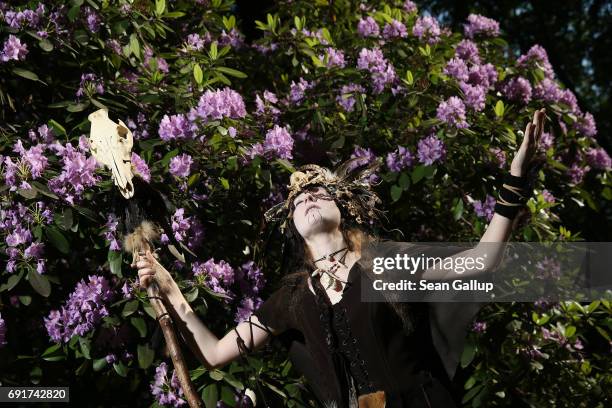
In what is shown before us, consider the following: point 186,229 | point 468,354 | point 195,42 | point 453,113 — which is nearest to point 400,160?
point 453,113

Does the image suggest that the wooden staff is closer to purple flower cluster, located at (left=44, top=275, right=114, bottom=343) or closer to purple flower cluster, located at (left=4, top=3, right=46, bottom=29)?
purple flower cluster, located at (left=44, top=275, right=114, bottom=343)

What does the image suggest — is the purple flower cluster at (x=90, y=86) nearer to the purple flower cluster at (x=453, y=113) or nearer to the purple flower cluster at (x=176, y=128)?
the purple flower cluster at (x=176, y=128)

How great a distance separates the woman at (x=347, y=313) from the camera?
2.05 m

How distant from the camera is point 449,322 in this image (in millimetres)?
2098

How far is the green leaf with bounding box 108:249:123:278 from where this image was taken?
2.57 metres

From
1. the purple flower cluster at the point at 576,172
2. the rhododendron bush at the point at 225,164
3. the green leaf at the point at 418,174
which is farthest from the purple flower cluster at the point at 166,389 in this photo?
the purple flower cluster at the point at 576,172

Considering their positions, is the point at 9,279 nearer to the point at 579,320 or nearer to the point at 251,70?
the point at 251,70

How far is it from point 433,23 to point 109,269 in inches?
70.6

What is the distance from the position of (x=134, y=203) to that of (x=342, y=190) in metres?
0.57

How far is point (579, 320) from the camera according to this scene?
3.47 meters

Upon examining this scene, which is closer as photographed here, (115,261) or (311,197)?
(311,197)

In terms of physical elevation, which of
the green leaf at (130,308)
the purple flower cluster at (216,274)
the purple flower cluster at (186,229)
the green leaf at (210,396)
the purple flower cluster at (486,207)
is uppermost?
the purple flower cluster at (186,229)

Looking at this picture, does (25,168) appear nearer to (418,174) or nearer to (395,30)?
(418,174)

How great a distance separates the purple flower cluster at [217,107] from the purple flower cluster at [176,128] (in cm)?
3
